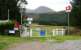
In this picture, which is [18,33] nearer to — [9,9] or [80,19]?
[80,19]

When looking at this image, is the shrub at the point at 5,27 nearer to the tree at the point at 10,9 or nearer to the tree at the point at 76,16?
the tree at the point at 76,16

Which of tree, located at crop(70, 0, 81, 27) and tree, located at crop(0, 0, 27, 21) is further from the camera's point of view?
tree, located at crop(0, 0, 27, 21)

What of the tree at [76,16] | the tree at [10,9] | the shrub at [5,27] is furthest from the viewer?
the tree at [10,9]

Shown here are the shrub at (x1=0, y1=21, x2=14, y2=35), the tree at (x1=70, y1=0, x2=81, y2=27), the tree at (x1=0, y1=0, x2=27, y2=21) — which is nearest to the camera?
the shrub at (x1=0, y1=21, x2=14, y2=35)

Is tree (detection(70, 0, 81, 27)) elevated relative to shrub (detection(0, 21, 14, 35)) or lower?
elevated

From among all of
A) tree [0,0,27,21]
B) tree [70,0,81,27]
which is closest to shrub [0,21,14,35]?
tree [70,0,81,27]

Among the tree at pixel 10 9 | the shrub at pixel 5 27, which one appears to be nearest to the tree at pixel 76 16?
the shrub at pixel 5 27

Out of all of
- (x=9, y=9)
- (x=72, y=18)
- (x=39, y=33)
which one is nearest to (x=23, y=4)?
(x=9, y=9)

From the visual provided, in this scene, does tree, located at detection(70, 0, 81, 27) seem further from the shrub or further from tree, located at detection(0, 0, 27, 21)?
tree, located at detection(0, 0, 27, 21)

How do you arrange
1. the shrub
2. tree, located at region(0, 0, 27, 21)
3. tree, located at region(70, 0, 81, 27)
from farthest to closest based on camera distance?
tree, located at region(0, 0, 27, 21) < tree, located at region(70, 0, 81, 27) < the shrub

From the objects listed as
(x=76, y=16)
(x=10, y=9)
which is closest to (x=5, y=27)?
(x=76, y=16)

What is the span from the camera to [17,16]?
7931 centimetres

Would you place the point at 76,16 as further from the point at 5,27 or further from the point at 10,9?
the point at 10,9

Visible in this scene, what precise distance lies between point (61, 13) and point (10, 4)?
2267 cm
